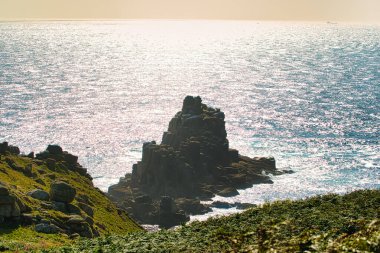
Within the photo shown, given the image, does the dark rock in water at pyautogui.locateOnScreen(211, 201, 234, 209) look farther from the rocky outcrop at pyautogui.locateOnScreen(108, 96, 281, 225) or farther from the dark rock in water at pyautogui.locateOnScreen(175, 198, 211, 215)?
the rocky outcrop at pyautogui.locateOnScreen(108, 96, 281, 225)

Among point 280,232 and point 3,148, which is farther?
point 3,148

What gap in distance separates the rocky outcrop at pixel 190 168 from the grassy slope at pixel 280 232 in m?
65.5

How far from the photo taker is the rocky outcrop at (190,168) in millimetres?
118625

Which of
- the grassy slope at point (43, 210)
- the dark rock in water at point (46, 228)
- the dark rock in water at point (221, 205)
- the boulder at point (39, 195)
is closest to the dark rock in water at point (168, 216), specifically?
the dark rock in water at point (221, 205)

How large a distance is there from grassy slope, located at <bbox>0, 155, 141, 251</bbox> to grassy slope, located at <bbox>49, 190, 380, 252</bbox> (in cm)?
799

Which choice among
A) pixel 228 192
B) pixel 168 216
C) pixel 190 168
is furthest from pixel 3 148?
pixel 228 192

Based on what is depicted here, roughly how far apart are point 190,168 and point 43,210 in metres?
70.4

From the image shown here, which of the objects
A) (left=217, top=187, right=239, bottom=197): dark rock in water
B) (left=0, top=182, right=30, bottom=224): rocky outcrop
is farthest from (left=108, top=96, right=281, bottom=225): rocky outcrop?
(left=0, top=182, right=30, bottom=224): rocky outcrop

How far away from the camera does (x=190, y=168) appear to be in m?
123

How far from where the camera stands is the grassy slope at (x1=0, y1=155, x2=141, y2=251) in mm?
44253

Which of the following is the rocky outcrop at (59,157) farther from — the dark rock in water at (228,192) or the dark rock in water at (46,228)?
the dark rock in water at (228,192)

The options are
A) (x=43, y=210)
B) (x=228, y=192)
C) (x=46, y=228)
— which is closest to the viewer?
(x=46, y=228)

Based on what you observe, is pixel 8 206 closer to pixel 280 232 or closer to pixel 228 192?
pixel 280 232

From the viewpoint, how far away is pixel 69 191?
60.3m
